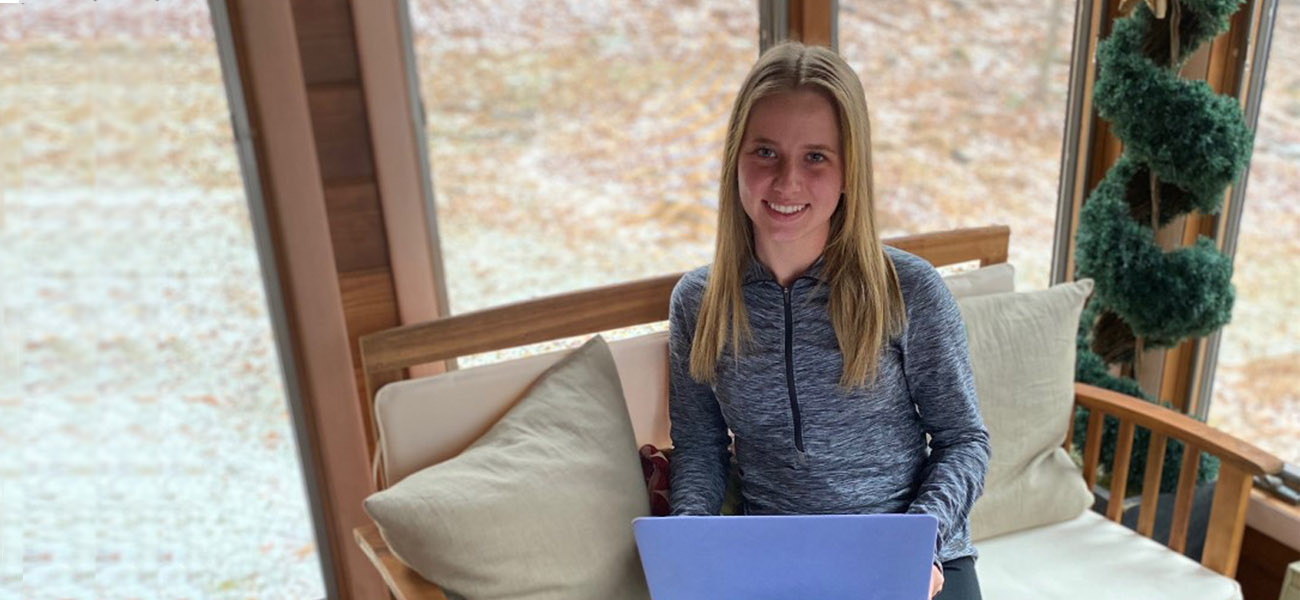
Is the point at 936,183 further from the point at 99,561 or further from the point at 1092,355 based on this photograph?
the point at 99,561

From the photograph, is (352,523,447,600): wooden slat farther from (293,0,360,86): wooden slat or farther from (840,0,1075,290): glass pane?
(840,0,1075,290): glass pane

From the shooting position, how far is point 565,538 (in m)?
1.38

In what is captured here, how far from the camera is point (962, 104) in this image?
222 cm

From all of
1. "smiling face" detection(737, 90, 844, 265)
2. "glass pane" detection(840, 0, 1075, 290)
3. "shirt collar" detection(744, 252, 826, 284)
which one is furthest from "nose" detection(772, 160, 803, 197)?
"glass pane" detection(840, 0, 1075, 290)

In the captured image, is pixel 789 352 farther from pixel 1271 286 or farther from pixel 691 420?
pixel 1271 286

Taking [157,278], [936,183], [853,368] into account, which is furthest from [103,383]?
[936,183]

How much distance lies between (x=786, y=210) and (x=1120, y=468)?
109cm

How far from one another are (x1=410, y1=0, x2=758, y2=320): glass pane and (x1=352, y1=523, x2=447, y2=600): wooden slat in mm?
511

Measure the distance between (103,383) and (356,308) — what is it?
1.51 ft

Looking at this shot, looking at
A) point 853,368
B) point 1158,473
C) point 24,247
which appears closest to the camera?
point 853,368

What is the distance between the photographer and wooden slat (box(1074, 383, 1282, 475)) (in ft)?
5.16

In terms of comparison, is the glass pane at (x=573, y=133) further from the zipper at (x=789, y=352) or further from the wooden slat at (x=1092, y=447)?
the wooden slat at (x=1092, y=447)

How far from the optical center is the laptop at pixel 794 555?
112 centimetres

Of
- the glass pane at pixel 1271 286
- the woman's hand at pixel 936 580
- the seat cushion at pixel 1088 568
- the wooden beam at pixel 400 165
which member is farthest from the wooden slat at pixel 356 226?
the glass pane at pixel 1271 286
